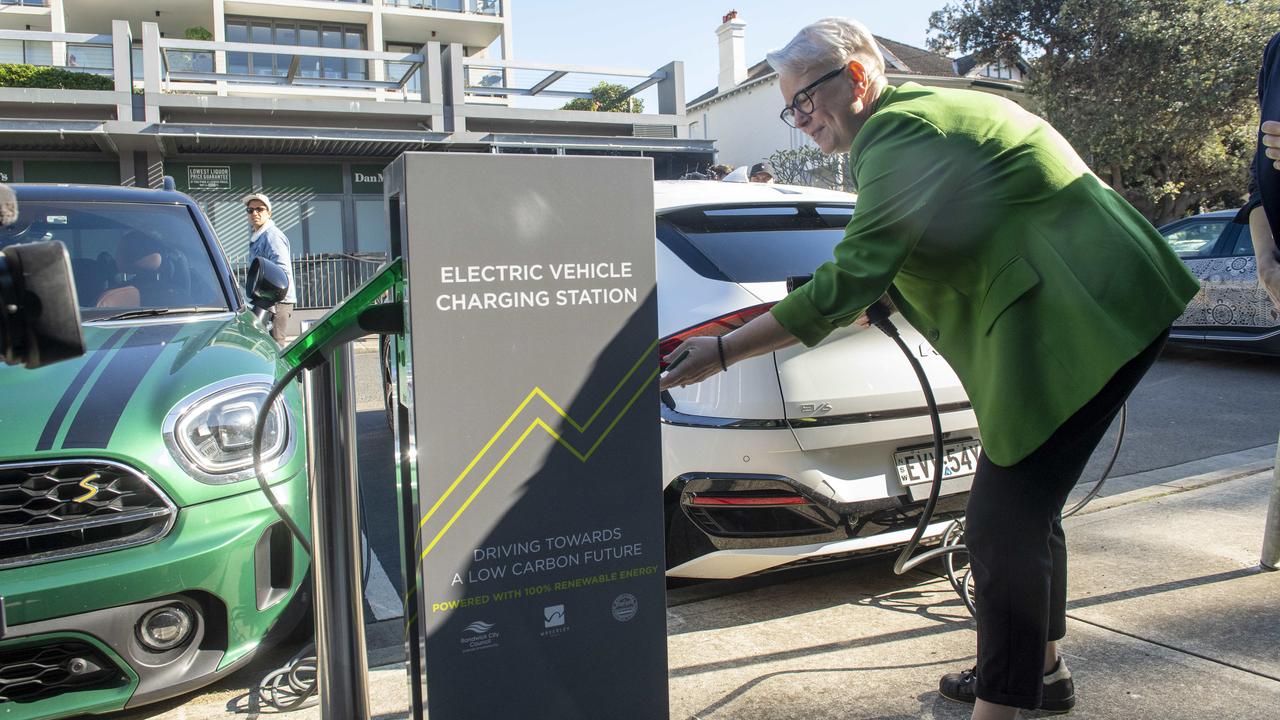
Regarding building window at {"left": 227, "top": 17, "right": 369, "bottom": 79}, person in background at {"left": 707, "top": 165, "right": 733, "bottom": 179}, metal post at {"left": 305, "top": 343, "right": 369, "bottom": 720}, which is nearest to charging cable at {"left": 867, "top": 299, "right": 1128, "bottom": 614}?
→ metal post at {"left": 305, "top": 343, "right": 369, "bottom": 720}

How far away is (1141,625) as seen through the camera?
3398 mm

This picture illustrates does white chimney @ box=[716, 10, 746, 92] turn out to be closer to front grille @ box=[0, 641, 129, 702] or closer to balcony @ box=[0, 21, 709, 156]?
balcony @ box=[0, 21, 709, 156]

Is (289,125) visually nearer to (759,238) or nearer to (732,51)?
(732,51)

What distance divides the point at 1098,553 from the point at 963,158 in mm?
2713

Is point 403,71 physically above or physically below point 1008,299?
above

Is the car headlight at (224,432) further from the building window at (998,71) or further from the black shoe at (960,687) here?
the building window at (998,71)

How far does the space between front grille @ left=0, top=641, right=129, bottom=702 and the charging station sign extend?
50.1 inches

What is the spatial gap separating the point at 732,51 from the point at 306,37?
49.3ft

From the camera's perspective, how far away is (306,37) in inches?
1315

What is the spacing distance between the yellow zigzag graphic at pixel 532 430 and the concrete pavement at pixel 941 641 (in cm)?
117

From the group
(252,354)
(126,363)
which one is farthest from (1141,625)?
(126,363)

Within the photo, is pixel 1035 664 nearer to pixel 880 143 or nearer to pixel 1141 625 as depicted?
pixel 880 143

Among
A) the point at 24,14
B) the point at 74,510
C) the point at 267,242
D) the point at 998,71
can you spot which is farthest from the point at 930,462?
the point at 24,14

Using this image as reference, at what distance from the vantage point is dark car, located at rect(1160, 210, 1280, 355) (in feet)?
31.3
